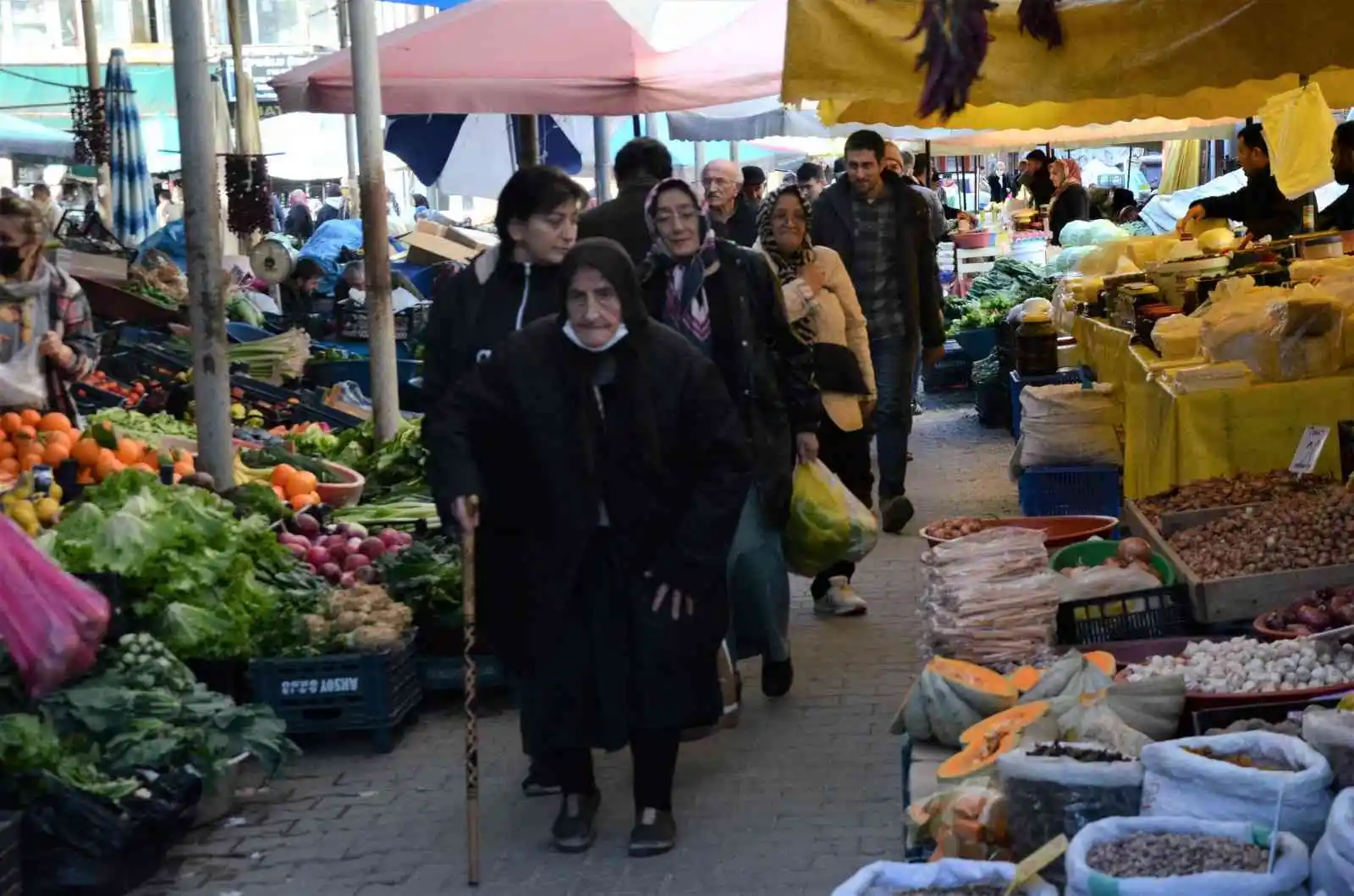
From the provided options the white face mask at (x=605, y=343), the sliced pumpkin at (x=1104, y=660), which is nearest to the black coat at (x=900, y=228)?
the white face mask at (x=605, y=343)

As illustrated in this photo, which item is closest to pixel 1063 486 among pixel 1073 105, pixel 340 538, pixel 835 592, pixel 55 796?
pixel 835 592

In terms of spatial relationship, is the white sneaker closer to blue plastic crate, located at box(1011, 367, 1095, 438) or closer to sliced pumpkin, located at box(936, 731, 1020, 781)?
blue plastic crate, located at box(1011, 367, 1095, 438)

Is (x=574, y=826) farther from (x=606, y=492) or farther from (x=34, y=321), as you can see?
(x=34, y=321)

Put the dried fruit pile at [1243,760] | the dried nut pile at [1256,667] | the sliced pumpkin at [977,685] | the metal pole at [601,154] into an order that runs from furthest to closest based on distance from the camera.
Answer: the metal pole at [601,154]
the sliced pumpkin at [977,685]
the dried nut pile at [1256,667]
the dried fruit pile at [1243,760]

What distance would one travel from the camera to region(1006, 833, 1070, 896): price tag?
340 cm

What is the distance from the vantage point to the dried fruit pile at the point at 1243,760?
3.69 meters

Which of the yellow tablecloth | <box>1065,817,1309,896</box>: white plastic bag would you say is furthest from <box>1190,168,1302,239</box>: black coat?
<box>1065,817,1309,896</box>: white plastic bag

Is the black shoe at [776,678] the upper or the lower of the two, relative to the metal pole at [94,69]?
lower

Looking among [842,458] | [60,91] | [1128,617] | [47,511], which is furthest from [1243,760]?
[60,91]

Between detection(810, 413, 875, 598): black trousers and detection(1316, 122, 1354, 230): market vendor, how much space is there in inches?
192

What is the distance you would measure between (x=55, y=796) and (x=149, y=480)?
8.37 feet

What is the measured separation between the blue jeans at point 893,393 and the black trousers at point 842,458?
154 centimetres

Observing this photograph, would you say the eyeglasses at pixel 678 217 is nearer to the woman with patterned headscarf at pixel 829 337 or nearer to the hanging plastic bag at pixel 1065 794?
the woman with patterned headscarf at pixel 829 337

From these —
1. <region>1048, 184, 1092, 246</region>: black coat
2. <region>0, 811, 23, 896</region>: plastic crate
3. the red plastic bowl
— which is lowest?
<region>0, 811, 23, 896</region>: plastic crate
